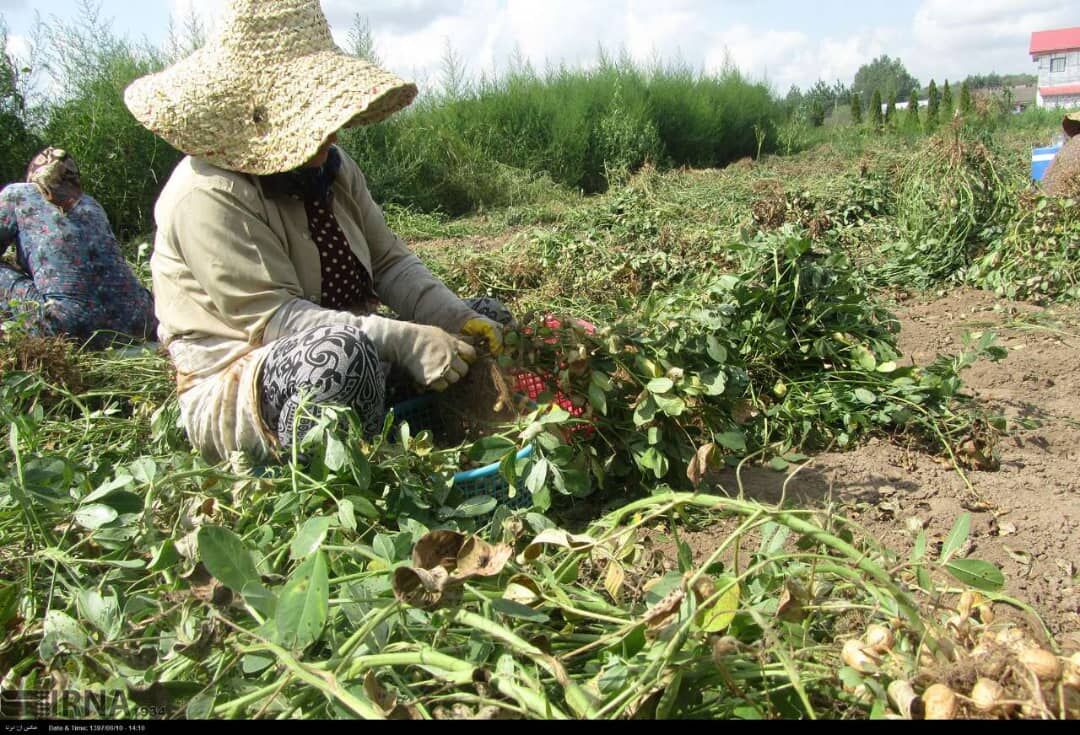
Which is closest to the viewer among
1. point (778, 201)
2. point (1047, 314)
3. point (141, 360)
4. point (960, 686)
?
point (960, 686)

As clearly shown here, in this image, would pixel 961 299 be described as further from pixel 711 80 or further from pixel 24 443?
pixel 711 80

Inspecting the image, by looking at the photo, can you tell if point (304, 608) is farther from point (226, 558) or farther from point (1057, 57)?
point (1057, 57)

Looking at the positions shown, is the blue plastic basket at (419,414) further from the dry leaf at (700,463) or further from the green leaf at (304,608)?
the green leaf at (304,608)

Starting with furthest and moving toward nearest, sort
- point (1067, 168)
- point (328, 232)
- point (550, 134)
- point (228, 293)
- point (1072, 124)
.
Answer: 1. point (550, 134)
2. point (1072, 124)
3. point (1067, 168)
4. point (328, 232)
5. point (228, 293)

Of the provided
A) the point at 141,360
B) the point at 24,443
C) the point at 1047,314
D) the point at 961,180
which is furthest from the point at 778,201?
the point at 24,443

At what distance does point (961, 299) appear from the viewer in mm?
4238

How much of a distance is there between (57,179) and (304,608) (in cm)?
298

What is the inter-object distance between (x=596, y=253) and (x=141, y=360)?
8.01 feet

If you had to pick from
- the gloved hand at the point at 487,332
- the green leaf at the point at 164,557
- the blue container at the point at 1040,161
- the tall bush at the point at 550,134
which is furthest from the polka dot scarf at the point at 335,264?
the tall bush at the point at 550,134

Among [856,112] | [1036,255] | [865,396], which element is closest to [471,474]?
[865,396]

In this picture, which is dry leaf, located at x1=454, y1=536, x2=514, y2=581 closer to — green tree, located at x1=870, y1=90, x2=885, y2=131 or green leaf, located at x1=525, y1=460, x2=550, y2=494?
green leaf, located at x1=525, y1=460, x2=550, y2=494

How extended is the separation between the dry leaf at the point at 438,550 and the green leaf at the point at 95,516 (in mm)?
702

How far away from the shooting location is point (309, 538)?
126 centimetres

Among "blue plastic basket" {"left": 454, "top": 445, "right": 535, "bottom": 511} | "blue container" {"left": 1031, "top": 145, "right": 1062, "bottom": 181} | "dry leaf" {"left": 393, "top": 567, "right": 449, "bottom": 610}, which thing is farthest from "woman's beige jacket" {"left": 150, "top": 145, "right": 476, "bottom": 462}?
"blue container" {"left": 1031, "top": 145, "right": 1062, "bottom": 181}
